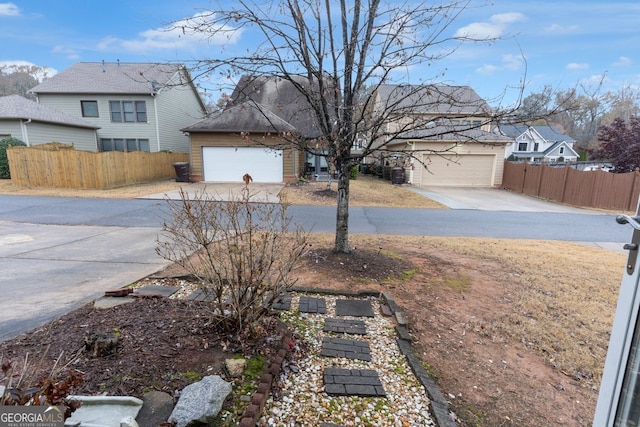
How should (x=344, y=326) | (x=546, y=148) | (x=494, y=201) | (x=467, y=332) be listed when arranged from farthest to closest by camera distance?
(x=546, y=148)
(x=494, y=201)
(x=467, y=332)
(x=344, y=326)

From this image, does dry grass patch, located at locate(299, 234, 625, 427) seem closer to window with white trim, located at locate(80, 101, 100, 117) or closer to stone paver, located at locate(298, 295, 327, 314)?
stone paver, located at locate(298, 295, 327, 314)

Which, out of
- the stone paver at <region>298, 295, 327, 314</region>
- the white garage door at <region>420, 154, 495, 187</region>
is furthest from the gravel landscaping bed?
the white garage door at <region>420, 154, 495, 187</region>

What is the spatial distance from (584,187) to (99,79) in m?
28.3

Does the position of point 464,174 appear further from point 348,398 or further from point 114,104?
point 114,104

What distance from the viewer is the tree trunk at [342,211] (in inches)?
203

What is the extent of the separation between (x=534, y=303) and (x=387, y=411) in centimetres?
318

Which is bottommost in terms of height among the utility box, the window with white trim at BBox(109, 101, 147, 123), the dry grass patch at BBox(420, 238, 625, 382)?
the dry grass patch at BBox(420, 238, 625, 382)

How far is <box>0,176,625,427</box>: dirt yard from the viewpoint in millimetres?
2455

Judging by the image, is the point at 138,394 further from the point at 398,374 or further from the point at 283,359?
the point at 398,374

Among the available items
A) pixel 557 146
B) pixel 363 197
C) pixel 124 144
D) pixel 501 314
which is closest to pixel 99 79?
pixel 124 144

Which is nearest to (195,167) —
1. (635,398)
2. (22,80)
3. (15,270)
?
(15,270)

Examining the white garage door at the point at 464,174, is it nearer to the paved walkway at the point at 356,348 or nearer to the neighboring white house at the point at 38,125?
the paved walkway at the point at 356,348

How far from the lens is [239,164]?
17.4 metres

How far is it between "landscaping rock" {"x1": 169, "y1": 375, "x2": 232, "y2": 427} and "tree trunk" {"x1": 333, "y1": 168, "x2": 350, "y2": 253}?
11.2 feet
